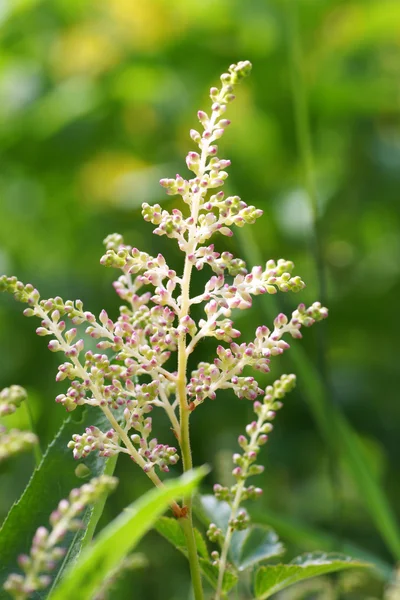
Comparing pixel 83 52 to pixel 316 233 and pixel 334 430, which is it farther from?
pixel 334 430

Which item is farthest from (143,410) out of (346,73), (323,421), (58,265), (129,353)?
(346,73)

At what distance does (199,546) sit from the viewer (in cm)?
72

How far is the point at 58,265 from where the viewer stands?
8.96 feet

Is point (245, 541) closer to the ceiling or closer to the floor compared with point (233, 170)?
closer to the floor

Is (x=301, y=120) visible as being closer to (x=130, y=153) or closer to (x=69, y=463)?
(x=69, y=463)

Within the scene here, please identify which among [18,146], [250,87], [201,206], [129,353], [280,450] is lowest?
[280,450]

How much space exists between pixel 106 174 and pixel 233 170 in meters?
0.44

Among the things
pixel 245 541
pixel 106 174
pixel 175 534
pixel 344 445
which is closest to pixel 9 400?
pixel 175 534

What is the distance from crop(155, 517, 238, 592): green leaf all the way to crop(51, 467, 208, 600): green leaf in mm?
208

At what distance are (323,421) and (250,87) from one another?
5.84ft

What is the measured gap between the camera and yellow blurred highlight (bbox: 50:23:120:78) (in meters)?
2.89

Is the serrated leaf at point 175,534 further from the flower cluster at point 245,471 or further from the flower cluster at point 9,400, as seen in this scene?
the flower cluster at point 9,400

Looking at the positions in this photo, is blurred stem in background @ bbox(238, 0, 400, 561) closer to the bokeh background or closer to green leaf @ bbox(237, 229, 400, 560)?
green leaf @ bbox(237, 229, 400, 560)

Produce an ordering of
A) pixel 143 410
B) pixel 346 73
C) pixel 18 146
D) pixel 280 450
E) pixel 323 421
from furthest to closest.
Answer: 1. pixel 346 73
2. pixel 18 146
3. pixel 280 450
4. pixel 323 421
5. pixel 143 410
